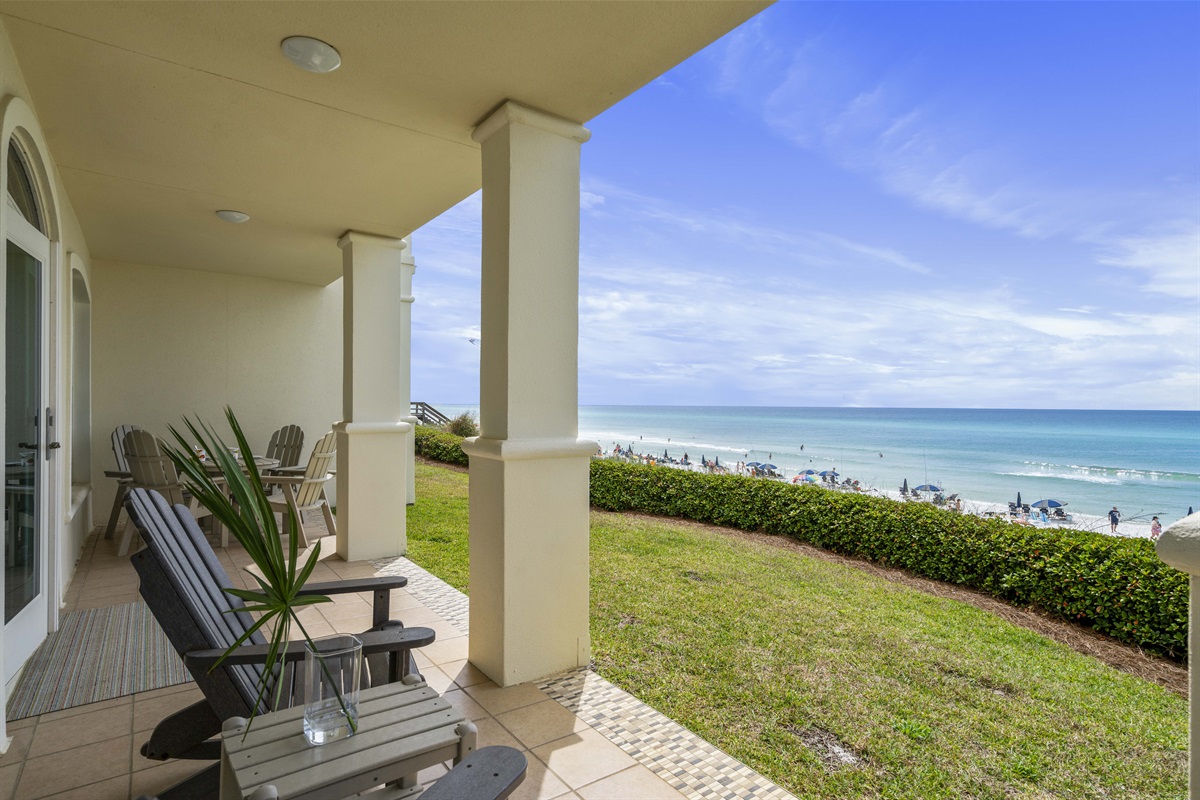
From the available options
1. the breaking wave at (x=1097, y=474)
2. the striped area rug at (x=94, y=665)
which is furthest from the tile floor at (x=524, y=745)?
the breaking wave at (x=1097, y=474)

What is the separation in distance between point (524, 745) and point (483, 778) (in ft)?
4.10

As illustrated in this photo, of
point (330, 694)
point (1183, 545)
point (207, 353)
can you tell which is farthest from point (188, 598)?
point (207, 353)

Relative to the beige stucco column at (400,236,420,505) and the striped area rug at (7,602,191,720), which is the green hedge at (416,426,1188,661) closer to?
the striped area rug at (7,602,191,720)

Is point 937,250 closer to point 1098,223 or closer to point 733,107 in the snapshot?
point 1098,223

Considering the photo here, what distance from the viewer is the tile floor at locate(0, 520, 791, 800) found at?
2.11m

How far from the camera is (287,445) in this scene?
7.24 meters

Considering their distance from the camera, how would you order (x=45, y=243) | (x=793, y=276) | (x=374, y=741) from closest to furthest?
(x=374, y=741), (x=45, y=243), (x=793, y=276)

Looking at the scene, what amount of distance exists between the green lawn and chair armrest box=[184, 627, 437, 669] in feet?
4.25

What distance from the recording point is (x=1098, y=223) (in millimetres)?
34531

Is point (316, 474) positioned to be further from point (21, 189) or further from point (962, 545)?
point (962, 545)

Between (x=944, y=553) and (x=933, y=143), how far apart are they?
39.9m

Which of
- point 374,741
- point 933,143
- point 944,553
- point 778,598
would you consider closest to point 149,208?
point 374,741

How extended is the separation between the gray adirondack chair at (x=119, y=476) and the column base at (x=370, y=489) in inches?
85.2

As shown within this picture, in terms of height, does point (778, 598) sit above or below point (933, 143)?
below
